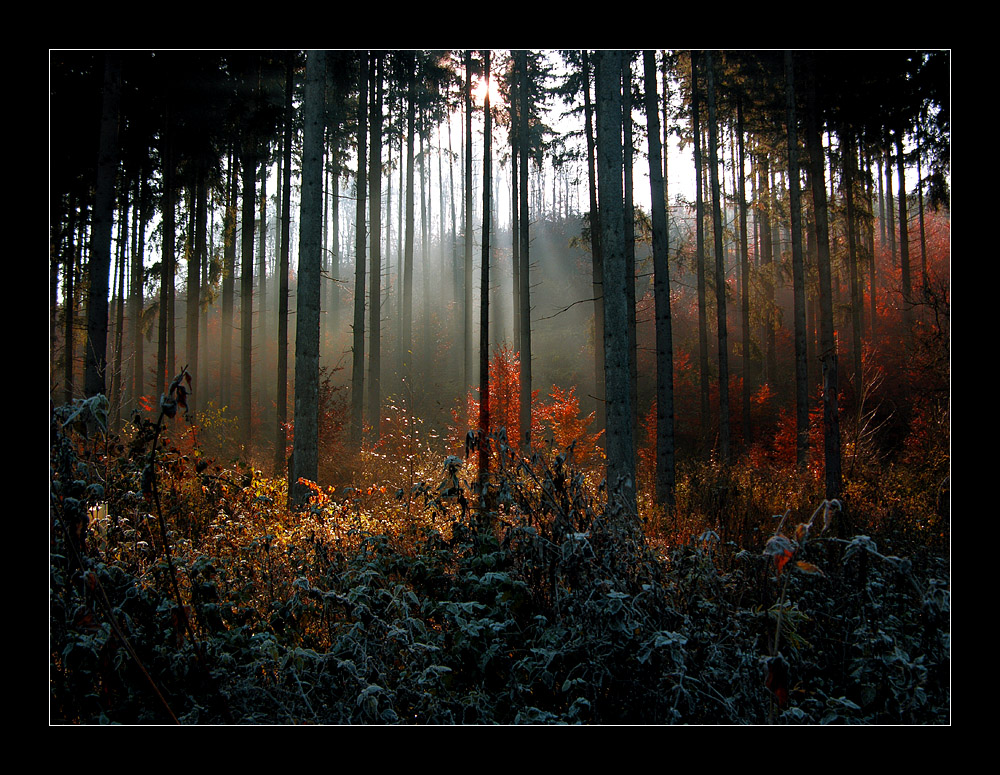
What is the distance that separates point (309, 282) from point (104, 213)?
12.5 feet

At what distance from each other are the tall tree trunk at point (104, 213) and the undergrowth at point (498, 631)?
475cm

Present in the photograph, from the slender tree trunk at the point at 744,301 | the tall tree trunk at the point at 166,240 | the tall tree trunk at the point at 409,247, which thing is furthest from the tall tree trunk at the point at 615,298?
the tall tree trunk at the point at 166,240

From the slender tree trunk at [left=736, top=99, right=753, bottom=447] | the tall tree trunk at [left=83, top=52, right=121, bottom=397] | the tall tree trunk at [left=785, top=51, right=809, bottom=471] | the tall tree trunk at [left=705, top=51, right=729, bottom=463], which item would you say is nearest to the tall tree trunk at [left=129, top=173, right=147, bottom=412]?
the tall tree trunk at [left=83, top=52, right=121, bottom=397]

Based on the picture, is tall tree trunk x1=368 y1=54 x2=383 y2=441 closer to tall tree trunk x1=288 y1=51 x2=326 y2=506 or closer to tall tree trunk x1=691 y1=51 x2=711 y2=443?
tall tree trunk x1=288 y1=51 x2=326 y2=506

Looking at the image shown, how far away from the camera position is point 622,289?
19.9 ft

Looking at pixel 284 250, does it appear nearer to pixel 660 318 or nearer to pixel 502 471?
pixel 660 318

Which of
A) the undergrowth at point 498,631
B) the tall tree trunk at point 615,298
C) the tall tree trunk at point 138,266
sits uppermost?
the tall tree trunk at point 138,266

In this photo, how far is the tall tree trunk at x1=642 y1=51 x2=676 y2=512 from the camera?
8.25 meters

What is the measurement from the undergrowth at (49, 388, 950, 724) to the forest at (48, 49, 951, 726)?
0.03 m

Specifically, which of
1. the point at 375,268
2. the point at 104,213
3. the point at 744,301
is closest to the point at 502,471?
the point at 104,213

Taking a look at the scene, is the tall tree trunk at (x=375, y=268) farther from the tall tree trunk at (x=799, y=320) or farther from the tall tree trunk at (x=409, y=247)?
the tall tree trunk at (x=799, y=320)

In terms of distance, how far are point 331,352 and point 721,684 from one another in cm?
3069

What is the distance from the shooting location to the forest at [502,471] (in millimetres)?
2594
